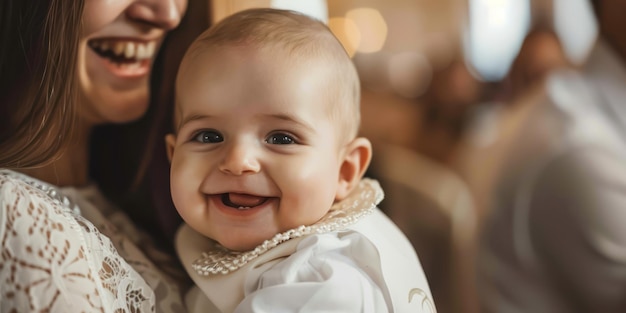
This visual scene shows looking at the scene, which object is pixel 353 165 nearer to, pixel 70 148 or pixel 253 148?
pixel 253 148

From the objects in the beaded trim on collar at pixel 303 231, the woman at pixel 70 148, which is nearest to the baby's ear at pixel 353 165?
the beaded trim on collar at pixel 303 231

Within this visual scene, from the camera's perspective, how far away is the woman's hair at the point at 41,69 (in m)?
0.73

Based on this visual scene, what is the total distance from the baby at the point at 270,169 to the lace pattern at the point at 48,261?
107mm

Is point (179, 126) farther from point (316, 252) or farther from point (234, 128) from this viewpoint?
point (316, 252)

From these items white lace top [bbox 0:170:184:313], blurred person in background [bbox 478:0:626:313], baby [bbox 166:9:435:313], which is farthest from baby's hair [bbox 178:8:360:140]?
blurred person in background [bbox 478:0:626:313]

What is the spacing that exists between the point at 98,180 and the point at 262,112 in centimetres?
51

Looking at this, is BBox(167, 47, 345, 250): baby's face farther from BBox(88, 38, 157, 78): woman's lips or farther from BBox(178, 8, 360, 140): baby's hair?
BBox(88, 38, 157, 78): woman's lips

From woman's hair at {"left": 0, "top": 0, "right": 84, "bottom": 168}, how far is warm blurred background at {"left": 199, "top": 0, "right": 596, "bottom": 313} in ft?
3.08

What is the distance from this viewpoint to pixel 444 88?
300cm

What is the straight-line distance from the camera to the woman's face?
885 millimetres

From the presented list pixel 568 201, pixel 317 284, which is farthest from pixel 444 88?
pixel 317 284

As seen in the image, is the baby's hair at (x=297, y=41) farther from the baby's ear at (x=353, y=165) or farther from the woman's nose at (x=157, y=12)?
the woman's nose at (x=157, y=12)

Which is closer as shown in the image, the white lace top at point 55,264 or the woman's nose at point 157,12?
the white lace top at point 55,264

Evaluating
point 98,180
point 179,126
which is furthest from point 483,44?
point 179,126
